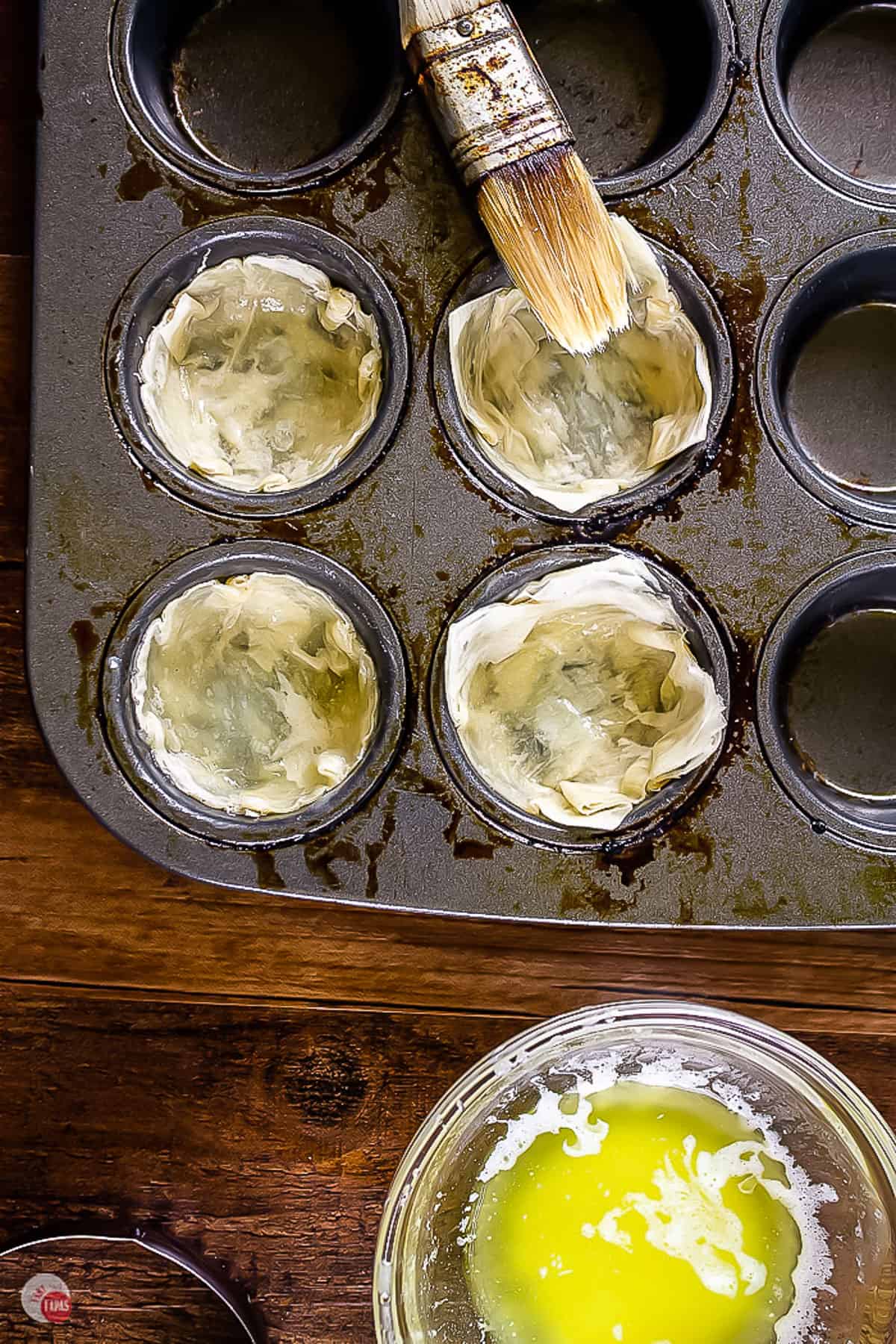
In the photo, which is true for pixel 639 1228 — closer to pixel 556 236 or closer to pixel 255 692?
pixel 255 692

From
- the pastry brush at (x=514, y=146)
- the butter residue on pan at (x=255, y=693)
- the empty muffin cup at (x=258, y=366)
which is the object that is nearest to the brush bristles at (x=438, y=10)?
the pastry brush at (x=514, y=146)

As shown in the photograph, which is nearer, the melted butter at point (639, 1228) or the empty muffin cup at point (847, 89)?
the melted butter at point (639, 1228)

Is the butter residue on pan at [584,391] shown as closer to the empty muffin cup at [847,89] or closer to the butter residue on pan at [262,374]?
the butter residue on pan at [262,374]

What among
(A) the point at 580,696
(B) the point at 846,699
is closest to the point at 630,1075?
(A) the point at 580,696

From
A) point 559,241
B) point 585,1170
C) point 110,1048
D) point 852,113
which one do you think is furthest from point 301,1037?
point 852,113

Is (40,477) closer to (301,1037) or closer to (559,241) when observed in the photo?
(559,241)

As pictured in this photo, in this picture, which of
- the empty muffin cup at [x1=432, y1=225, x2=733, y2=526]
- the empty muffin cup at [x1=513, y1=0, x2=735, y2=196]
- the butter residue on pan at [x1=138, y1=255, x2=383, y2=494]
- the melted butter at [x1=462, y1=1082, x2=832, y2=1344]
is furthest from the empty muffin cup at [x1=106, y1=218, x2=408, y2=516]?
Answer: the melted butter at [x1=462, y1=1082, x2=832, y2=1344]

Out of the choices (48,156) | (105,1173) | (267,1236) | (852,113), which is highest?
(48,156)
